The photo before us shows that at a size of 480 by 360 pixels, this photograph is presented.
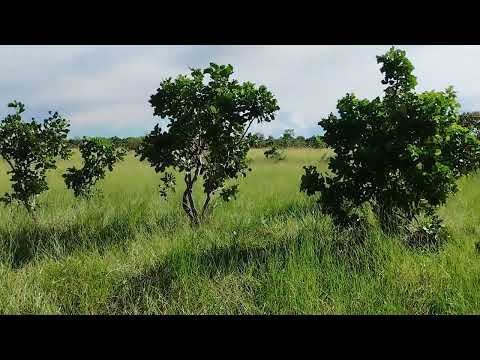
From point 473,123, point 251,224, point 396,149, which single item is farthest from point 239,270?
point 473,123

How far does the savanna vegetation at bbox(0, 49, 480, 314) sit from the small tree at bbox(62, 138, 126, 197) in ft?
0.09

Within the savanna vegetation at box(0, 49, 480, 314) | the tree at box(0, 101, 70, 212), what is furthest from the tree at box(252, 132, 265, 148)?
the tree at box(0, 101, 70, 212)

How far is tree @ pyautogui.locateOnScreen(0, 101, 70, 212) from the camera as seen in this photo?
28.3ft

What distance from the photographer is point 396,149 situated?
19.7 feet

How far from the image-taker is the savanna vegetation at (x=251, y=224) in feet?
15.5

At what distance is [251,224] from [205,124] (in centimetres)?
170

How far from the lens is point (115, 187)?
1268cm

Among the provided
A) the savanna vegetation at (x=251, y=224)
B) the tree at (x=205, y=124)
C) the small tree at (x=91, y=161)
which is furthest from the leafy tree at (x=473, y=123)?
the small tree at (x=91, y=161)

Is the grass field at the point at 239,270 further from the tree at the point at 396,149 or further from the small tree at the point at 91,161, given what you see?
the small tree at the point at 91,161

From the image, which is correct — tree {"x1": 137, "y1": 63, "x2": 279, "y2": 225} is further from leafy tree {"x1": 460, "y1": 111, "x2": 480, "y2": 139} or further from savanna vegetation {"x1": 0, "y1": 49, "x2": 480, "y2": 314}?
leafy tree {"x1": 460, "y1": 111, "x2": 480, "y2": 139}

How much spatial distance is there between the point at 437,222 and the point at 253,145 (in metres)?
3.15
